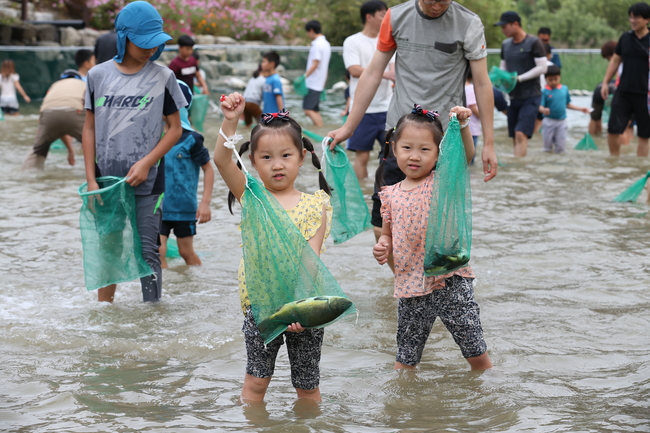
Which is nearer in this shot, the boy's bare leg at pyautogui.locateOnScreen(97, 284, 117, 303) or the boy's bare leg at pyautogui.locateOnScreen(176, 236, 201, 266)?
the boy's bare leg at pyautogui.locateOnScreen(97, 284, 117, 303)

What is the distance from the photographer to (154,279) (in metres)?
4.82

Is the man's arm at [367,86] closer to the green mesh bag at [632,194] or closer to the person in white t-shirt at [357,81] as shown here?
the person in white t-shirt at [357,81]

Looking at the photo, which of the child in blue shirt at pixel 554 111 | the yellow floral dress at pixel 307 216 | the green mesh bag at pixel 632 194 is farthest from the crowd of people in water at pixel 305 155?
the child in blue shirt at pixel 554 111

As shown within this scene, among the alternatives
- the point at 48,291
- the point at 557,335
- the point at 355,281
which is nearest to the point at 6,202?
the point at 48,291

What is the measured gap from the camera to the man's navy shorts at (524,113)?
10.1 meters

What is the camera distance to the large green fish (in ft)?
9.62

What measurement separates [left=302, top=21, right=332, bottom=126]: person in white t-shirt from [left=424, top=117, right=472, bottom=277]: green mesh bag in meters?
10.1

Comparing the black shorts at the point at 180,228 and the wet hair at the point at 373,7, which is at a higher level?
the wet hair at the point at 373,7

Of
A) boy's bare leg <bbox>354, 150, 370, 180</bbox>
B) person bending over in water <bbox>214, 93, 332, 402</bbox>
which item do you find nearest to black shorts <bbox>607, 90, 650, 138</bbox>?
boy's bare leg <bbox>354, 150, 370, 180</bbox>

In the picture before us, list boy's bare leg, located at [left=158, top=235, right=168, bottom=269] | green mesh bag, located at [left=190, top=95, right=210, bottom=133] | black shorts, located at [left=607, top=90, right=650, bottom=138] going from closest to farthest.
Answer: boy's bare leg, located at [left=158, top=235, right=168, bottom=269]
black shorts, located at [left=607, top=90, right=650, bottom=138]
green mesh bag, located at [left=190, top=95, right=210, bottom=133]

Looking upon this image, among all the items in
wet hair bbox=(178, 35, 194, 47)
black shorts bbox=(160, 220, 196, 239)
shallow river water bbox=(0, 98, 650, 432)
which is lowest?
shallow river water bbox=(0, 98, 650, 432)

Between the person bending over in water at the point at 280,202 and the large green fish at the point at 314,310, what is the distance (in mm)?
179

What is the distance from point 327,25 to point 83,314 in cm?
2035

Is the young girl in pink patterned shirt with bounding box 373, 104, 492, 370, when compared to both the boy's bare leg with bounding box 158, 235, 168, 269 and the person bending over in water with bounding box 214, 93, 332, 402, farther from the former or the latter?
the boy's bare leg with bounding box 158, 235, 168, 269
